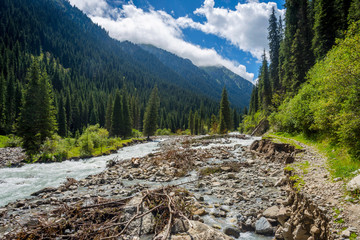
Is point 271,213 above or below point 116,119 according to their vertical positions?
below

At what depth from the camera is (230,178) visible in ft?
43.1

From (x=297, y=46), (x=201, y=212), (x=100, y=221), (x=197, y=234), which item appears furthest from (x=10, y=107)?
(x=297, y=46)

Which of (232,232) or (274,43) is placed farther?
(274,43)

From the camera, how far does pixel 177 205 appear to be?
23.3 feet

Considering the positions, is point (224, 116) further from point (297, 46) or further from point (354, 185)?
point (354, 185)

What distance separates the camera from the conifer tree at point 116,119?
178ft

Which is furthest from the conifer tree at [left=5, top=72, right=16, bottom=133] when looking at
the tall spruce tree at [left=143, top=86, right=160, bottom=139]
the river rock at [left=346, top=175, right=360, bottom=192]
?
the river rock at [left=346, top=175, right=360, bottom=192]

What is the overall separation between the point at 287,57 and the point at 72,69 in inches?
7235

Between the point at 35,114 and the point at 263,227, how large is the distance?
1154 inches

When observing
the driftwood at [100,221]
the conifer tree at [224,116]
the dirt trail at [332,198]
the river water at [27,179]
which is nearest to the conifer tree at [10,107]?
the river water at [27,179]

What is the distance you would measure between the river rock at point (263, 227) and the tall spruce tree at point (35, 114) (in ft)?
88.3

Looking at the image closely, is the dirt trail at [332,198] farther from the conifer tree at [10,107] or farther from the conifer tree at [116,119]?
the conifer tree at [10,107]

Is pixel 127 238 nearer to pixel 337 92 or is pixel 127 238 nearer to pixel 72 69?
pixel 337 92

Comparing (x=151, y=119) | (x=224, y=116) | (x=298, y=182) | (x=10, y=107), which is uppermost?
(x=10, y=107)
